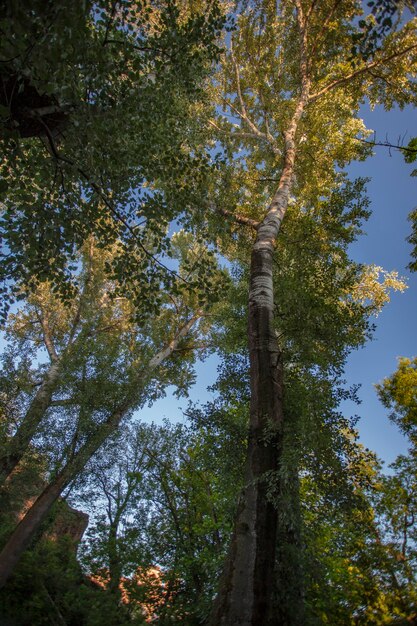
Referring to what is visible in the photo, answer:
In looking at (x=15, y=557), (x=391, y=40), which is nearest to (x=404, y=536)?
(x=15, y=557)

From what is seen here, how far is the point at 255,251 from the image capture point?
26.2 feet

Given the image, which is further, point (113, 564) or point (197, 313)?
point (197, 313)

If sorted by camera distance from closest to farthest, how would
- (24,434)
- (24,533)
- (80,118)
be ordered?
(80,118) → (24,533) → (24,434)

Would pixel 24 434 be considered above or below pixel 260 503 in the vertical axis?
above

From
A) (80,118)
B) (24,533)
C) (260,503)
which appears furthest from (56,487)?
(80,118)

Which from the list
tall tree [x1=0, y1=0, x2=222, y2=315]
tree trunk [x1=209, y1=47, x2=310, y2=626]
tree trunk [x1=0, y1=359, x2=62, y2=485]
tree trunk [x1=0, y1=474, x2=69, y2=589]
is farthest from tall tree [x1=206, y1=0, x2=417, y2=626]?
tree trunk [x1=0, y1=359, x2=62, y2=485]

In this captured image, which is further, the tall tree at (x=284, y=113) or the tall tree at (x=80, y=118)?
the tall tree at (x=284, y=113)

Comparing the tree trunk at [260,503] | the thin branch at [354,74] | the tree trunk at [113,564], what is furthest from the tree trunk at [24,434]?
the thin branch at [354,74]

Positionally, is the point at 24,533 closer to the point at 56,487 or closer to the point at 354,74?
the point at 56,487

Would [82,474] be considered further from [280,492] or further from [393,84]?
[393,84]

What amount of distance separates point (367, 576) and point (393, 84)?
18436 mm

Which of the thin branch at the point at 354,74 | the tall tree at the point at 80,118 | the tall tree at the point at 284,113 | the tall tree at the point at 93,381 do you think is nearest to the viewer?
the tall tree at the point at 80,118

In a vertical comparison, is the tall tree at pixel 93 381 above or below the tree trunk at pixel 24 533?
above

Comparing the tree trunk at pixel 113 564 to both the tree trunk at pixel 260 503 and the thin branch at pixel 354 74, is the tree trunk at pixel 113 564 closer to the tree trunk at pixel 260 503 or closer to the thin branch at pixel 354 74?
the tree trunk at pixel 260 503
